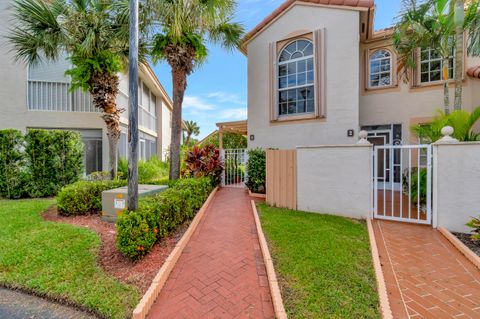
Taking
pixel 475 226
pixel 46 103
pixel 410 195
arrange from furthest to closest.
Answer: pixel 46 103 → pixel 410 195 → pixel 475 226

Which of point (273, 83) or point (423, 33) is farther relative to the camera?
point (273, 83)

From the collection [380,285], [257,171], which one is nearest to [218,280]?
[380,285]

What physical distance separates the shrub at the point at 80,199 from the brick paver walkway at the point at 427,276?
26.1 feet

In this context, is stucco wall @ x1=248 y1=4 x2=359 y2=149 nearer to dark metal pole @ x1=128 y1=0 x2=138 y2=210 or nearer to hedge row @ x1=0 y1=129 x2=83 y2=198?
dark metal pole @ x1=128 y1=0 x2=138 y2=210

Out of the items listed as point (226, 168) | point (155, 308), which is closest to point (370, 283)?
point (155, 308)

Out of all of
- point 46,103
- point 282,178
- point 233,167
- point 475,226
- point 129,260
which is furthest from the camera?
point 233,167

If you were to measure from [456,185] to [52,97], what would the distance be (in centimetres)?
1674

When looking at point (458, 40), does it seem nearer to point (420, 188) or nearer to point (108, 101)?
point (420, 188)

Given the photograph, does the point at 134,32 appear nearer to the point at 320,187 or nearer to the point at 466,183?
the point at 320,187

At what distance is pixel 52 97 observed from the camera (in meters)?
12.2

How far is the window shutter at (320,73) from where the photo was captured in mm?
10195

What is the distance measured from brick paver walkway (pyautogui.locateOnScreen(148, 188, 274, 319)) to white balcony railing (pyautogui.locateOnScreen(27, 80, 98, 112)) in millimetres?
10721

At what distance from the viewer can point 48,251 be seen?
4828 mm

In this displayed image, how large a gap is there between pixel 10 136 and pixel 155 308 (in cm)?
1093
